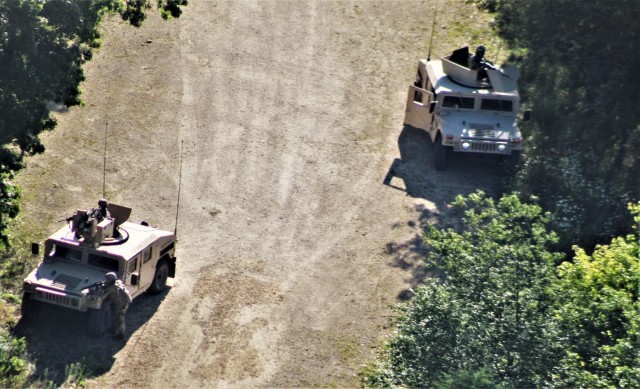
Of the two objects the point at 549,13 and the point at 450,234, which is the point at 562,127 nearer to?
the point at 549,13

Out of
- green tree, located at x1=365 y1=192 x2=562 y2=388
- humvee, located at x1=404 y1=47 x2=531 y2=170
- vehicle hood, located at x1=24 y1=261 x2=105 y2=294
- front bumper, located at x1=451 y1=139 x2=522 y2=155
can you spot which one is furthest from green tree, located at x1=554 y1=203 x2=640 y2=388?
vehicle hood, located at x1=24 y1=261 x2=105 y2=294

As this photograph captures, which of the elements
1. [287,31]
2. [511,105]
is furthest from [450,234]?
[287,31]

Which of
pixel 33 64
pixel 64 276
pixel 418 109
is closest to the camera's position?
pixel 64 276

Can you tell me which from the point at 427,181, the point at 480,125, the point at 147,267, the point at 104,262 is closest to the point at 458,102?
the point at 480,125

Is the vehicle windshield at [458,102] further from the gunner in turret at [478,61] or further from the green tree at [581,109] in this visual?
the green tree at [581,109]

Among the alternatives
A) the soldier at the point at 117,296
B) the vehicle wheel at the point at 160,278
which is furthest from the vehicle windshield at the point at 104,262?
the vehicle wheel at the point at 160,278

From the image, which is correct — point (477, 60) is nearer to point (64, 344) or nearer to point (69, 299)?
point (69, 299)
